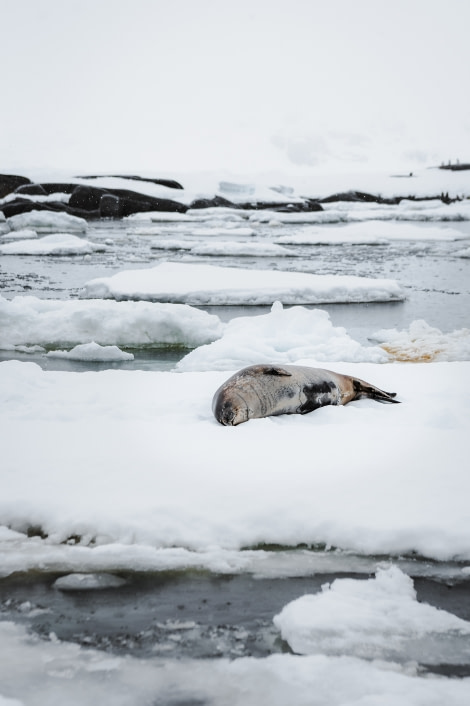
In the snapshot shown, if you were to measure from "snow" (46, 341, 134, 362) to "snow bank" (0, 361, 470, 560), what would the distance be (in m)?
1.75

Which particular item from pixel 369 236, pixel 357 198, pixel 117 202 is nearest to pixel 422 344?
pixel 369 236

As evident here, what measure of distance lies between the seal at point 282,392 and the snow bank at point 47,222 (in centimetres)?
1784

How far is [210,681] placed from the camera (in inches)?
61.2

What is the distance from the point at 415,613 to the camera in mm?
1824

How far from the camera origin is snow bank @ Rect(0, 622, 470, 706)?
1.49m

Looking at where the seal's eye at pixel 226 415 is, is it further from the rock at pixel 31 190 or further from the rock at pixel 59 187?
the rock at pixel 59 187

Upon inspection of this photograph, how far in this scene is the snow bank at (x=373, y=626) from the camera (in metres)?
1.68

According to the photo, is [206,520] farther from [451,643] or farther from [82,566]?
[451,643]

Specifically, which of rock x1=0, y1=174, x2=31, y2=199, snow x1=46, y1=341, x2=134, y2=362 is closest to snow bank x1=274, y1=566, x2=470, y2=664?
snow x1=46, y1=341, x2=134, y2=362

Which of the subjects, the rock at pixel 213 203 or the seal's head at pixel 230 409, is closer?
the seal's head at pixel 230 409

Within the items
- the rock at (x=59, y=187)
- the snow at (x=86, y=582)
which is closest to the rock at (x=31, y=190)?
the rock at (x=59, y=187)

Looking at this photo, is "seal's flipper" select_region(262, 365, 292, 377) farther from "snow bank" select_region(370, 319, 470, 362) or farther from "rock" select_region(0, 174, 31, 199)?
"rock" select_region(0, 174, 31, 199)

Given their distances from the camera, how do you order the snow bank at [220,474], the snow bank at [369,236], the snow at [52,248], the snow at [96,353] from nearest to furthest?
the snow bank at [220,474], the snow at [96,353], the snow at [52,248], the snow bank at [369,236]

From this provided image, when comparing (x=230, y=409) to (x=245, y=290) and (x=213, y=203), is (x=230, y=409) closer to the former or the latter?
(x=245, y=290)
